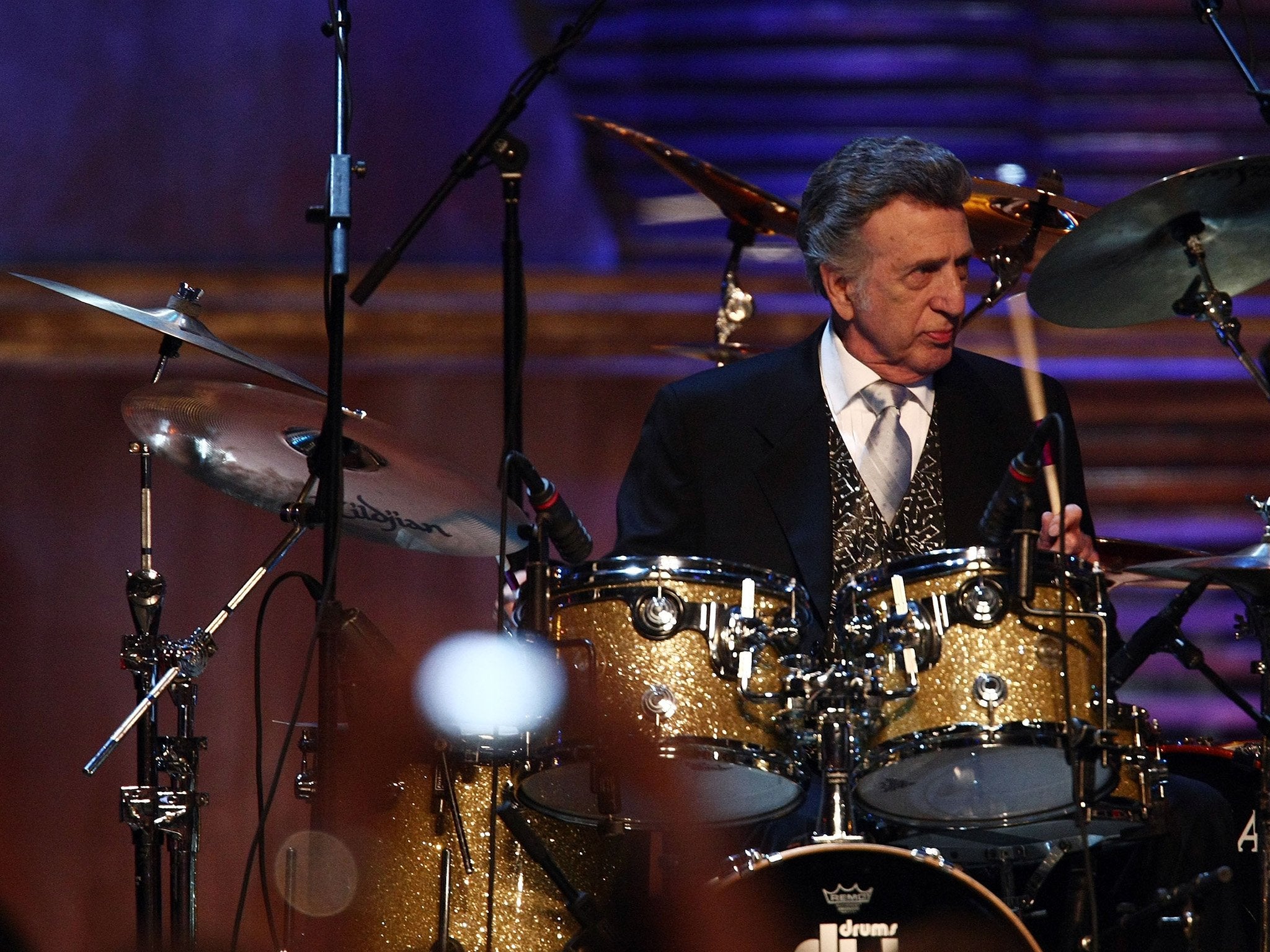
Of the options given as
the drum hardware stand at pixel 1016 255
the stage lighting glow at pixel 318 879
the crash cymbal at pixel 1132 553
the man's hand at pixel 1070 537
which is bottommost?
the stage lighting glow at pixel 318 879

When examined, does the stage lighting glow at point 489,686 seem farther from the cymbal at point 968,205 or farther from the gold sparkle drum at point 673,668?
the cymbal at point 968,205

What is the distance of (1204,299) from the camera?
2.47 m

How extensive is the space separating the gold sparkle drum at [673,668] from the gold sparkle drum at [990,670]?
0.49 ft

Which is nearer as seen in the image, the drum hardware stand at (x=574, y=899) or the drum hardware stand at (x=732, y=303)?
the drum hardware stand at (x=574, y=899)

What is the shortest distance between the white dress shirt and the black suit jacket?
28mm

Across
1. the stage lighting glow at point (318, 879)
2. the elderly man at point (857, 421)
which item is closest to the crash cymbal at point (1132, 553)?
the elderly man at point (857, 421)

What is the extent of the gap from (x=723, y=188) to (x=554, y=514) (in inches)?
52.4

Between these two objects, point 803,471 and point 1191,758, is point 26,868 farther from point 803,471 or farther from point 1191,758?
point 1191,758

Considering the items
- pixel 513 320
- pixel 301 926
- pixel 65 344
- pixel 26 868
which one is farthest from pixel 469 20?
pixel 301 926

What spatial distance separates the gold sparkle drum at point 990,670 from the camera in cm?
202

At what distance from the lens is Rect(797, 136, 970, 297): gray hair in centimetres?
271

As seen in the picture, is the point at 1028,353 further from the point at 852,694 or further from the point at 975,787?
the point at 852,694

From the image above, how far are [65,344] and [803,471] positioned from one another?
2850 millimetres

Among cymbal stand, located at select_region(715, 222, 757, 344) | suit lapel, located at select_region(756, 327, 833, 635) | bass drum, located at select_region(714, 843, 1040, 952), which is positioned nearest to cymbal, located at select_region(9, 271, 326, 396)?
suit lapel, located at select_region(756, 327, 833, 635)
